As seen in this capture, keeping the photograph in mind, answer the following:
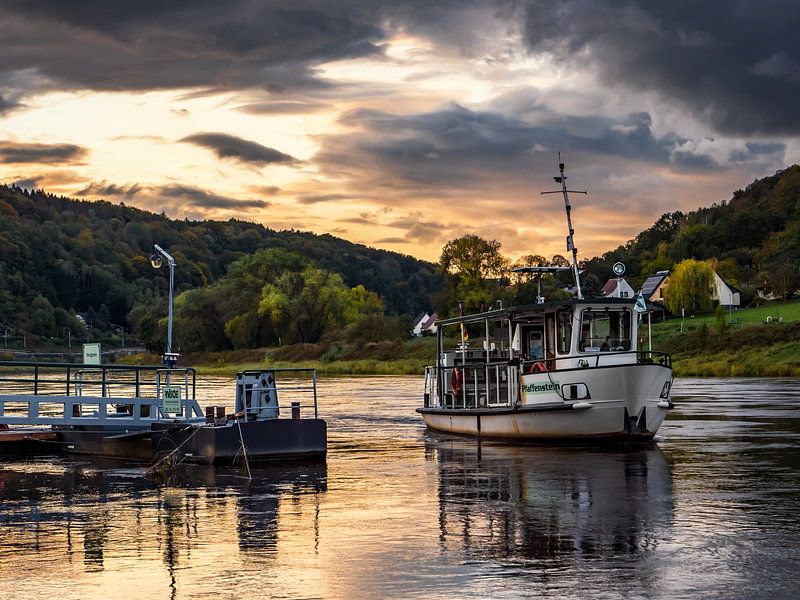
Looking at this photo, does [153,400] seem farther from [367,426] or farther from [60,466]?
[367,426]

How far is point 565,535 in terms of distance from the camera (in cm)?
1597

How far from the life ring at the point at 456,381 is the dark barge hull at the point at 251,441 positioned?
8.68 metres

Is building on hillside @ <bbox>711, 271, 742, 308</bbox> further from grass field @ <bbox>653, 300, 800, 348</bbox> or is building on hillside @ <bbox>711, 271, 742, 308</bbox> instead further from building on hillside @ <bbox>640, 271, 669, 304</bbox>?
grass field @ <bbox>653, 300, 800, 348</bbox>

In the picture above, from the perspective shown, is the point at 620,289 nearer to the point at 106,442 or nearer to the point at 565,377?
the point at 565,377

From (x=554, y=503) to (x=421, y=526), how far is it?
3489mm

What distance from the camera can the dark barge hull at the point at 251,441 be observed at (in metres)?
25.6

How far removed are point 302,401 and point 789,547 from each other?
42.9 meters

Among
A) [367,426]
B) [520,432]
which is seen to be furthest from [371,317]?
[520,432]

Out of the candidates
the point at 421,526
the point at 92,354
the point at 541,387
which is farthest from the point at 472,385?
the point at 421,526

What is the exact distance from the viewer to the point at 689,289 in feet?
412

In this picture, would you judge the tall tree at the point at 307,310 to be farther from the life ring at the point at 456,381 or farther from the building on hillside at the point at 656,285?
the life ring at the point at 456,381

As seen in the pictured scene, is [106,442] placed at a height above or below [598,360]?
below

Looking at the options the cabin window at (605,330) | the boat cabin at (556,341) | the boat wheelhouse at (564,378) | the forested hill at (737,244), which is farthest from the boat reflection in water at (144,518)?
the forested hill at (737,244)

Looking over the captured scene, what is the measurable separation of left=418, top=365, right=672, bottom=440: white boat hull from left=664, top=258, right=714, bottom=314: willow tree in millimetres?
97466
